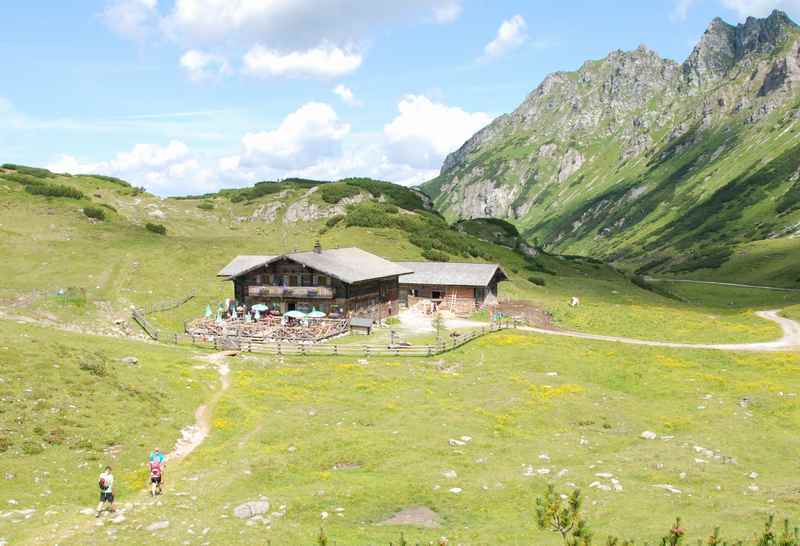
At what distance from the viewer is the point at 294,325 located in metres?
66.1

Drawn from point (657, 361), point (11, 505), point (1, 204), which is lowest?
point (11, 505)

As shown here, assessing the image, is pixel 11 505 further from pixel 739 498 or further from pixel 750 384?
pixel 750 384

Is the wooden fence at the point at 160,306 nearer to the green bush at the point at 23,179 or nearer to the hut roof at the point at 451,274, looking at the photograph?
the hut roof at the point at 451,274

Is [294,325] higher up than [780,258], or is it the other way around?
[780,258]

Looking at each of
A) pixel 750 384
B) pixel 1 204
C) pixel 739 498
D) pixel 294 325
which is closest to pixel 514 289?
pixel 294 325

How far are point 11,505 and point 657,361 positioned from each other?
46332 millimetres

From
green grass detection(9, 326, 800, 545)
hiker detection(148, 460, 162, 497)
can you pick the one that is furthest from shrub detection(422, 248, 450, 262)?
hiker detection(148, 460, 162, 497)

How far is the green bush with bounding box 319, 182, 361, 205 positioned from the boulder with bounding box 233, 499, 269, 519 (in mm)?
117949

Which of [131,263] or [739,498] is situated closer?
[739,498]

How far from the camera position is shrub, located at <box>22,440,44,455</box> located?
2567 cm

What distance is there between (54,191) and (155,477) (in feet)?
335

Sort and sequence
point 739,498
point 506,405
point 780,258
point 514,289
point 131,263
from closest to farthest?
point 739,498, point 506,405, point 131,263, point 514,289, point 780,258

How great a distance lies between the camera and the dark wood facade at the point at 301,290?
225 feet

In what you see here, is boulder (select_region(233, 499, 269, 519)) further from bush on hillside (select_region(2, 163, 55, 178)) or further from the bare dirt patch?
bush on hillside (select_region(2, 163, 55, 178))
